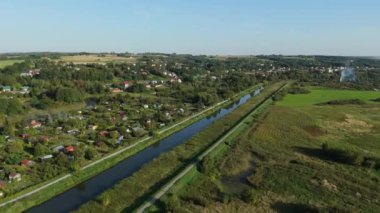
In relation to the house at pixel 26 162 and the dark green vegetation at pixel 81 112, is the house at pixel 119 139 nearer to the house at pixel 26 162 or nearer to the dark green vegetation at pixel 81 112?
the dark green vegetation at pixel 81 112

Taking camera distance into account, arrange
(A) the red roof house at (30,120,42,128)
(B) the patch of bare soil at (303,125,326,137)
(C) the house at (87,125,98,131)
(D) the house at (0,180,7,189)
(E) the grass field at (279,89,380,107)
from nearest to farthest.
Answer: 1. (D) the house at (0,180,7,189)
2. (A) the red roof house at (30,120,42,128)
3. (C) the house at (87,125,98,131)
4. (B) the patch of bare soil at (303,125,326,137)
5. (E) the grass field at (279,89,380,107)

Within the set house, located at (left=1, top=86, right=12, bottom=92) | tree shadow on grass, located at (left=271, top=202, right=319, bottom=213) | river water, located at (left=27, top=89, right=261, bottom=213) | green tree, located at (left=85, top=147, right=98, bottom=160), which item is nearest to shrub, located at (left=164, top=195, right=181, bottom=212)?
river water, located at (left=27, top=89, right=261, bottom=213)

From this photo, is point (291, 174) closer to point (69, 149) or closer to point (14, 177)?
point (69, 149)

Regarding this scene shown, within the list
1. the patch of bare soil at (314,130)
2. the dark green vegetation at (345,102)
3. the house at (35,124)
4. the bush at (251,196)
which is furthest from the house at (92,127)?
the dark green vegetation at (345,102)

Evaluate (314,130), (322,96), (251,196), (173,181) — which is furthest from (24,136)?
(322,96)

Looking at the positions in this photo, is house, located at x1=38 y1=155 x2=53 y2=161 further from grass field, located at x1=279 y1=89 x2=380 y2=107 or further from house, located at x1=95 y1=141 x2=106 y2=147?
grass field, located at x1=279 y1=89 x2=380 y2=107
